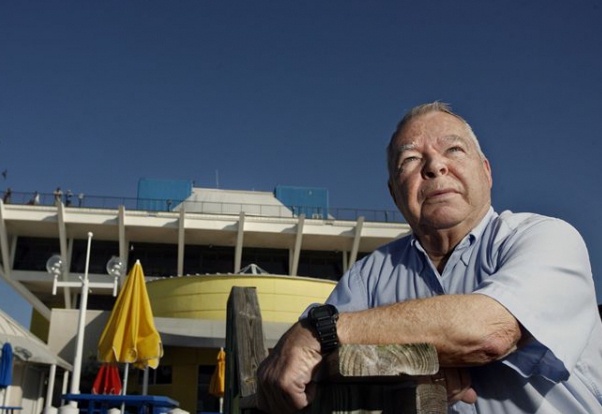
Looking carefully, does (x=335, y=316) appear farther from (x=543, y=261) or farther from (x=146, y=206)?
(x=146, y=206)

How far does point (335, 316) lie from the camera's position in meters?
1.14

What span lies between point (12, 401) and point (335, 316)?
14.9 meters

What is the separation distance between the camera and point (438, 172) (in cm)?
167

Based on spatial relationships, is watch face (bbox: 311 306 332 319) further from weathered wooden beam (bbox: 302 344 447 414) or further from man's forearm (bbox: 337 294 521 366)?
weathered wooden beam (bbox: 302 344 447 414)

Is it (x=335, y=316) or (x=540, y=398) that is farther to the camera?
(x=540, y=398)

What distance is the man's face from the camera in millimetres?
1654

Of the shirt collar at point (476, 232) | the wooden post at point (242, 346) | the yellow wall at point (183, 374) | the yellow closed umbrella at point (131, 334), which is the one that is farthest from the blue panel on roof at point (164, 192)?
the shirt collar at point (476, 232)

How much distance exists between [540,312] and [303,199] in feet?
109

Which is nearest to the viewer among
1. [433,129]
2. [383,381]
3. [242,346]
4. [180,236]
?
[383,381]

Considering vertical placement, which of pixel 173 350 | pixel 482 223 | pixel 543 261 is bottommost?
pixel 543 261

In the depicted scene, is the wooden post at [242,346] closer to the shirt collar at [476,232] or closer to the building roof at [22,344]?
the shirt collar at [476,232]

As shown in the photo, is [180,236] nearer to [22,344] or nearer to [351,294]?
[22,344]

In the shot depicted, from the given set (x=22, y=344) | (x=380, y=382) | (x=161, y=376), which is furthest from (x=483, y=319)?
(x=161, y=376)

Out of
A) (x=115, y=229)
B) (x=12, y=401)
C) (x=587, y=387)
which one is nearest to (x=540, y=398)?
(x=587, y=387)
